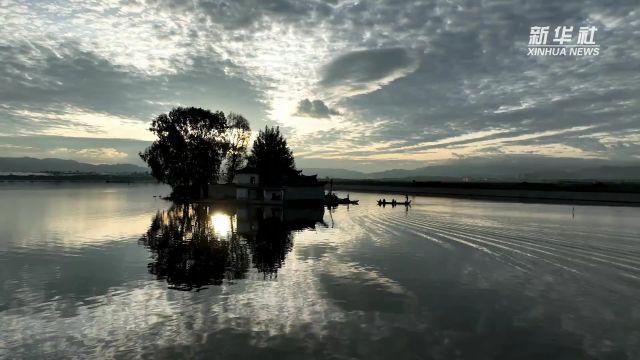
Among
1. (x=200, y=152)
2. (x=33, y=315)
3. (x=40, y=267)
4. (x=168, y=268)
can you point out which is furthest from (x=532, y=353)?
(x=200, y=152)

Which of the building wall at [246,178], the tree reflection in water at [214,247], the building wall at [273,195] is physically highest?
the building wall at [246,178]

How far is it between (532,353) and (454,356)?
3.28m

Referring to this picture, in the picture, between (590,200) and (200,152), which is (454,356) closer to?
(200,152)

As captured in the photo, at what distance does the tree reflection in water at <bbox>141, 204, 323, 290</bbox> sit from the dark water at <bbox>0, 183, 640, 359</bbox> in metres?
0.28

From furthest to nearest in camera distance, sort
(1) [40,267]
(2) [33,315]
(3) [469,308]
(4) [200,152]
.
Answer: (4) [200,152] < (1) [40,267] < (3) [469,308] < (2) [33,315]

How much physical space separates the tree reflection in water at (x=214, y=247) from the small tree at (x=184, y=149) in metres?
48.9


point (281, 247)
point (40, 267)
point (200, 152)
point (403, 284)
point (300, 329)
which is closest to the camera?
point (300, 329)

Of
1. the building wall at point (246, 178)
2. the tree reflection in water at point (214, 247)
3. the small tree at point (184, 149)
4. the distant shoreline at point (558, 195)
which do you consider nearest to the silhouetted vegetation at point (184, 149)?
the small tree at point (184, 149)

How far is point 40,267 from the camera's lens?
3120 centimetres

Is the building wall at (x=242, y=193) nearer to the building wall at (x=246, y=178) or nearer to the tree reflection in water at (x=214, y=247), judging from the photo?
the building wall at (x=246, y=178)

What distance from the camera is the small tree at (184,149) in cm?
11394

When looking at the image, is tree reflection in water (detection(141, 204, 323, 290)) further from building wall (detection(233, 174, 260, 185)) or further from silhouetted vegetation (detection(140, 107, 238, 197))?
silhouetted vegetation (detection(140, 107, 238, 197))

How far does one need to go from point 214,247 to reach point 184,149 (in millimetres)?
79190

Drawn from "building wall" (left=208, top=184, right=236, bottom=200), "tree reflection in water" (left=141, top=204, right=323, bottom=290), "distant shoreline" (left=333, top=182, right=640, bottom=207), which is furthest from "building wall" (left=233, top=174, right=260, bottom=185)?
"distant shoreline" (left=333, top=182, right=640, bottom=207)
